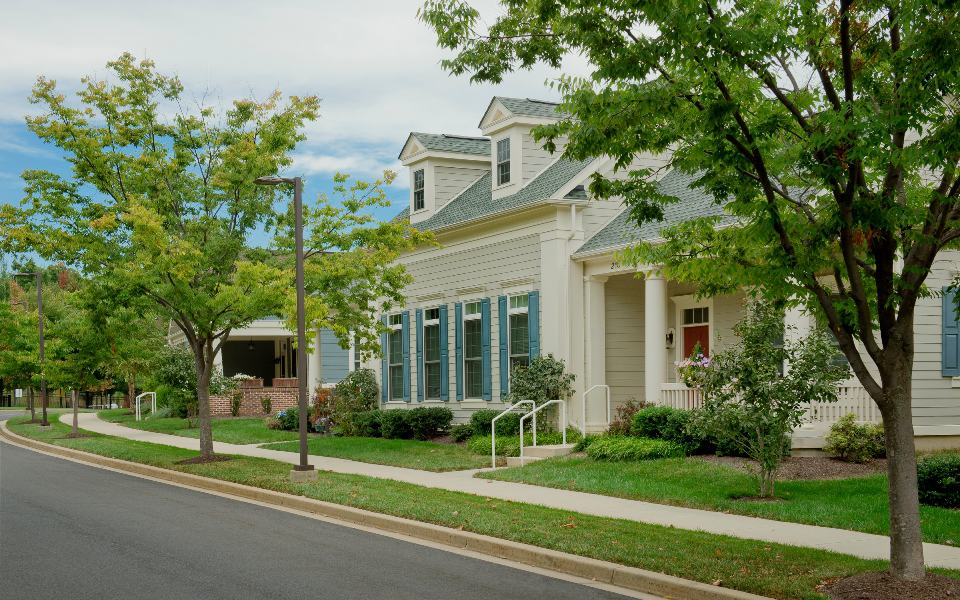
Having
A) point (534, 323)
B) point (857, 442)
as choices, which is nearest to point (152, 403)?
point (534, 323)

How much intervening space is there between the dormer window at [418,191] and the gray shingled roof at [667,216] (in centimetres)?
781

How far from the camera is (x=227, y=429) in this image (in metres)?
32.6

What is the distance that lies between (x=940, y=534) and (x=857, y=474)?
4756 millimetres

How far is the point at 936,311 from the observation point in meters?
17.4

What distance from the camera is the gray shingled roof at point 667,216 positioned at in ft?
65.4

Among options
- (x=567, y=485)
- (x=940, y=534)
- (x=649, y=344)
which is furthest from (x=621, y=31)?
(x=649, y=344)

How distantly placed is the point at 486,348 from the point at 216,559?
1460cm

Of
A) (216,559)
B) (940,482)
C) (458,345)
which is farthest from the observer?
(458,345)

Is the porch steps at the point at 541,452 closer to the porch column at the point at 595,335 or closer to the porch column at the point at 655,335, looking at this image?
the porch column at the point at 655,335

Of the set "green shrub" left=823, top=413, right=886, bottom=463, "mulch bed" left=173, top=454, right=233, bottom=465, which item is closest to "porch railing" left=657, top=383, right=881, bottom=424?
"green shrub" left=823, top=413, right=886, bottom=463

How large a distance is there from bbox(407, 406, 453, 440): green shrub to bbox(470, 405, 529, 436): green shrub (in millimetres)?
1623

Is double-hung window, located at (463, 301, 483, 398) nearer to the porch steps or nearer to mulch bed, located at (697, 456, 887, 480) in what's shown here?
the porch steps

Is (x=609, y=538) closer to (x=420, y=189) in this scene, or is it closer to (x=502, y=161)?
(x=502, y=161)

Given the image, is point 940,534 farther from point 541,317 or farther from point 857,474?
point 541,317
